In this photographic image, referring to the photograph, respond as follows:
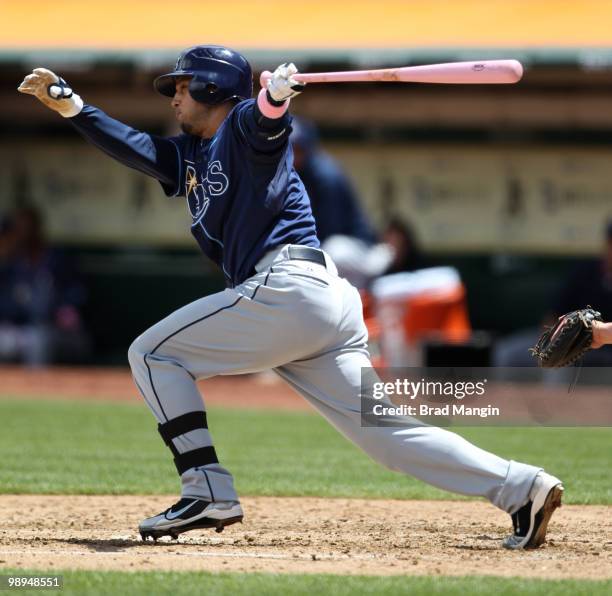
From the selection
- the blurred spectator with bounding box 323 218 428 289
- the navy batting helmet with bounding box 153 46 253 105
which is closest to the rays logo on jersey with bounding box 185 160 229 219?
the navy batting helmet with bounding box 153 46 253 105

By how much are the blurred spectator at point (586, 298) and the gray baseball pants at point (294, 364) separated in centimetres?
654

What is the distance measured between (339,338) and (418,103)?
812 centimetres

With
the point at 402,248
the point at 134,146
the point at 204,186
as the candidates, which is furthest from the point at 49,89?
the point at 402,248

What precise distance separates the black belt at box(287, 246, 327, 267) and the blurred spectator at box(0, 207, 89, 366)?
8.25 m

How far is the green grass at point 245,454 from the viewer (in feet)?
20.5

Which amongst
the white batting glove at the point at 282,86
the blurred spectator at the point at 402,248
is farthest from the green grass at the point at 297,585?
the blurred spectator at the point at 402,248

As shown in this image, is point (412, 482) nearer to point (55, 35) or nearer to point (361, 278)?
point (361, 278)

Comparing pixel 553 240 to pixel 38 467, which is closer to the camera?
pixel 38 467

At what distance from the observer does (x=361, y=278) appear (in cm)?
1031

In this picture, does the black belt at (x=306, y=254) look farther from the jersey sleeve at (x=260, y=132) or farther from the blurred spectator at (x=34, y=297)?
the blurred spectator at (x=34, y=297)

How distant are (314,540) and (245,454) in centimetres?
278

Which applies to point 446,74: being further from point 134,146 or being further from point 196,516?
point 196,516

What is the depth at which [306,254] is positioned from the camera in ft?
15.1

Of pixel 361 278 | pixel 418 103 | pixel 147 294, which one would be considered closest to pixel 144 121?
pixel 147 294
